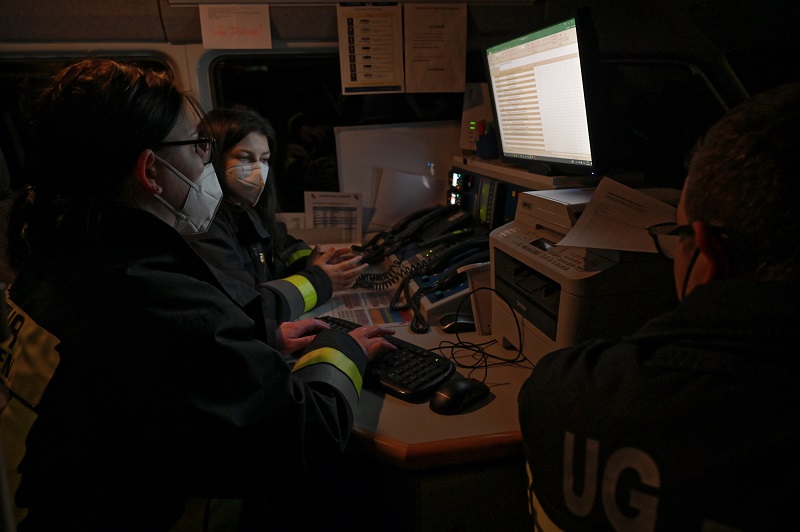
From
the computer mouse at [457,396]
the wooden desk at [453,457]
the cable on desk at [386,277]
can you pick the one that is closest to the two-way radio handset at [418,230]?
the cable on desk at [386,277]

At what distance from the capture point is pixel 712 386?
21.1 inches

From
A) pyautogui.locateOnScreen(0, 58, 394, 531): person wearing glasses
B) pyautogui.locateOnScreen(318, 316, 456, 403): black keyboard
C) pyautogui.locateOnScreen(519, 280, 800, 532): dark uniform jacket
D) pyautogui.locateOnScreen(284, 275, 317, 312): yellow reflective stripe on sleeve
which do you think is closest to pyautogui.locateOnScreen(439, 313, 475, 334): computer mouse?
pyautogui.locateOnScreen(318, 316, 456, 403): black keyboard

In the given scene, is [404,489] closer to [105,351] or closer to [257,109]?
[105,351]

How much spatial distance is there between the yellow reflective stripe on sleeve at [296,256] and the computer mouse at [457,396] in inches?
41.4

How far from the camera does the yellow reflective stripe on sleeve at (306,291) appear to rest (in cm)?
156

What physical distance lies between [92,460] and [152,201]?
428mm

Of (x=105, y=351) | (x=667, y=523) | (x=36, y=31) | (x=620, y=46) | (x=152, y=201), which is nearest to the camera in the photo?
(x=667, y=523)

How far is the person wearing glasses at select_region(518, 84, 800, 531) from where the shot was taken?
51 centimetres

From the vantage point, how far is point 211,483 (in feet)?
2.48

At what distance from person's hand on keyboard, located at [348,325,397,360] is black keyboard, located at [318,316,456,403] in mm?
16

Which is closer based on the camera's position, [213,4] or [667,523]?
[667,523]

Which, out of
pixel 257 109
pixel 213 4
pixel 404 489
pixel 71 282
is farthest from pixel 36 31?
pixel 404 489

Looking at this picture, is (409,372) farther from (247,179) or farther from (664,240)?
(247,179)

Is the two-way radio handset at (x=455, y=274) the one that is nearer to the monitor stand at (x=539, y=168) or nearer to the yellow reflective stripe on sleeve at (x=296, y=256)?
the monitor stand at (x=539, y=168)
